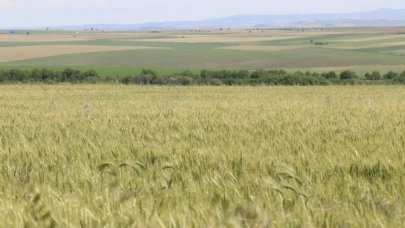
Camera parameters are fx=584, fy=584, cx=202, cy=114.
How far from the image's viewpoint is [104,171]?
3256 mm

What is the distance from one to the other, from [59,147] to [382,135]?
2470 millimetres

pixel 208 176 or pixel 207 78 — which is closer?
pixel 208 176

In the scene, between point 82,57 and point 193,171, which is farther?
point 82,57

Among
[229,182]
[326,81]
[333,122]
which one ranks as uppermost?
[229,182]

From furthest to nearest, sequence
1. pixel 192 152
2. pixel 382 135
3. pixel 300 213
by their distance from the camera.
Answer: pixel 382 135
pixel 192 152
pixel 300 213

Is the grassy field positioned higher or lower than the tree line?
higher

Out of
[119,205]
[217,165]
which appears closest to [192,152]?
[217,165]

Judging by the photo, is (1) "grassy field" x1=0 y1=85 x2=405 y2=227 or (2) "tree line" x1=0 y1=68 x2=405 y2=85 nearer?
(1) "grassy field" x1=0 y1=85 x2=405 y2=227

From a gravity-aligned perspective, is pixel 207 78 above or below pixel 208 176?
below

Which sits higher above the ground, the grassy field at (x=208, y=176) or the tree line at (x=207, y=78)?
the grassy field at (x=208, y=176)

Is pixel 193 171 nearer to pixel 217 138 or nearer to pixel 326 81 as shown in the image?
pixel 217 138

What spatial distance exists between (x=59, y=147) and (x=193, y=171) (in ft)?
4.36

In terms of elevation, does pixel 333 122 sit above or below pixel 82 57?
above

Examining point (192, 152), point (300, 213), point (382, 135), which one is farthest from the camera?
point (382, 135)
